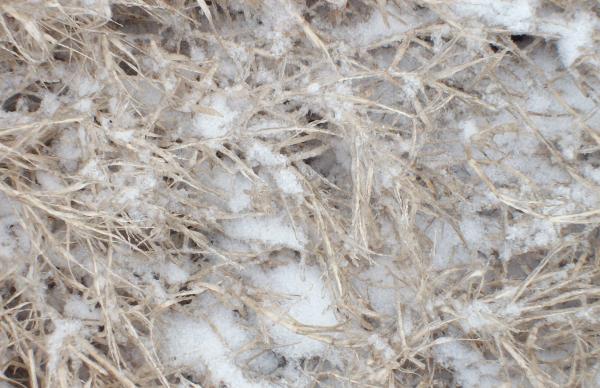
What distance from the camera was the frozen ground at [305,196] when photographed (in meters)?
1.40

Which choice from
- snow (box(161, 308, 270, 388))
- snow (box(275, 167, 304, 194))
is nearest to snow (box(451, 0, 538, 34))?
snow (box(275, 167, 304, 194))

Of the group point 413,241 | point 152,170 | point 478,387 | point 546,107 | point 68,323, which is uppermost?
point 546,107

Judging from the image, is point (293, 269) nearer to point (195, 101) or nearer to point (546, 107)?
point (195, 101)

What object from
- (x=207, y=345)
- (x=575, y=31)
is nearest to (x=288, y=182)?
(x=207, y=345)

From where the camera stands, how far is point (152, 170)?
1408 mm

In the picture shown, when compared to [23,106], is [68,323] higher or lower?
lower

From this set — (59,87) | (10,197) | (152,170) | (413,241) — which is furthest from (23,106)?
(413,241)

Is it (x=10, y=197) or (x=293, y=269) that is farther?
(x=293, y=269)

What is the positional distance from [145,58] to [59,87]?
0.21 metres

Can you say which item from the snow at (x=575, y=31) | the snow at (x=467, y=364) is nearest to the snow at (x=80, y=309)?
the snow at (x=467, y=364)

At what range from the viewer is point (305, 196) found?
1440mm

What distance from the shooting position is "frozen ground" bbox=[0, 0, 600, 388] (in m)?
1.40

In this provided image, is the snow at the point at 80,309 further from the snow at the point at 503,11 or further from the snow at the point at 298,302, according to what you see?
the snow at the point at 503,11

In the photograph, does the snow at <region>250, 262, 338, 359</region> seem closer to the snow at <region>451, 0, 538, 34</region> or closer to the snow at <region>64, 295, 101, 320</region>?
the snow at <region>64, 295, 101, 320</region>
